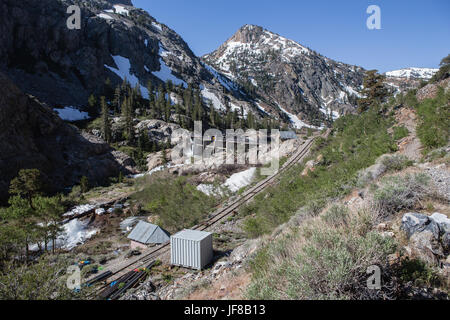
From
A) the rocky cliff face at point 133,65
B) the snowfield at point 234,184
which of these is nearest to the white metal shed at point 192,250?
the snowfield at point 234,184

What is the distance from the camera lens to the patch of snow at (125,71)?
2856 inches

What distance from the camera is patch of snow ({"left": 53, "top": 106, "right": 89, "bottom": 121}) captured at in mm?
48969

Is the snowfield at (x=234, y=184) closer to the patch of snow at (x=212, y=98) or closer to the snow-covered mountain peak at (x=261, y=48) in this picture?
the patch of snow at (x=212, y=98)

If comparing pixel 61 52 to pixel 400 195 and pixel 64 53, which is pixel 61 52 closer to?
pixel 64 53

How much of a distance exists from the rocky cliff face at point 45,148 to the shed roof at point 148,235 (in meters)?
22.0

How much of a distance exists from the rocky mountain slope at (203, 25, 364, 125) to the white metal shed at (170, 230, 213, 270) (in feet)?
362

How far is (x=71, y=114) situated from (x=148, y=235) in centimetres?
4714

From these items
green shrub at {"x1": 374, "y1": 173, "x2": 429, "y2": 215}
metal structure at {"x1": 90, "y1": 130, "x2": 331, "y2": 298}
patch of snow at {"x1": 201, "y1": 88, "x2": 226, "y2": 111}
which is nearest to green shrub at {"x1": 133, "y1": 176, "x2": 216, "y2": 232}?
metal structure at {"x1": 90, "y1": 130, "x2": 331, "y2": 298}

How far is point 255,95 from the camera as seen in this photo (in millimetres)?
127312

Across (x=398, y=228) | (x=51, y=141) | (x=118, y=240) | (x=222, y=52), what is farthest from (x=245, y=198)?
(x=222, y=52)

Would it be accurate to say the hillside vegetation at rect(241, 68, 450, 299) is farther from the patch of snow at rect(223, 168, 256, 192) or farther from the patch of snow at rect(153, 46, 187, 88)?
the patch of snow at rect(153, 46, 187, 88)
